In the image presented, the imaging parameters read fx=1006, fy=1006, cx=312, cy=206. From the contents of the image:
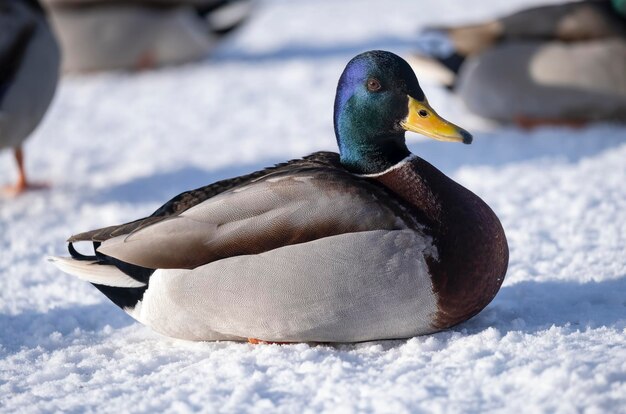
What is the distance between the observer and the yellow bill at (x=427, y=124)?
327 cm

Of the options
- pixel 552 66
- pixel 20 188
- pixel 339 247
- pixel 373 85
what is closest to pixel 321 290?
pixel 339 247

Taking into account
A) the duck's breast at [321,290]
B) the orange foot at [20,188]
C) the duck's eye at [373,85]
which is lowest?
the orange foot at [20,188]

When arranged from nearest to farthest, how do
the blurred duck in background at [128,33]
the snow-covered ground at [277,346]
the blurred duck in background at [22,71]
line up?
the snow-covered ground at [277,346], the blurred duck in background at [22,71], the blurred duck in background at [128,33]

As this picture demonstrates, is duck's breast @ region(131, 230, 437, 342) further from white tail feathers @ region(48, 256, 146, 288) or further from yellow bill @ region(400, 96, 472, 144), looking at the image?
yellow bill @ region(400, 96, 472, 144)

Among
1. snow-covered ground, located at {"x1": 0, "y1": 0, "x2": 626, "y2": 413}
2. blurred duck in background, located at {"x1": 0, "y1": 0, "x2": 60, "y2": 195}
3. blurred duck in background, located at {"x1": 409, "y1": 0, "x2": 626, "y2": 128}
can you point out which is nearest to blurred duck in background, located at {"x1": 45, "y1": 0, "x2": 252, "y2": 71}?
snow-covered ground, located at {"x1": 0, "y1": 0, "x2": 626, "y2": 413}

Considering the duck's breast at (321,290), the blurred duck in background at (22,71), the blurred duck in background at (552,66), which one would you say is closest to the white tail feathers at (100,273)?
the duck's breast at (321,290)

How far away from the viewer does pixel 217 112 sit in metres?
7.89

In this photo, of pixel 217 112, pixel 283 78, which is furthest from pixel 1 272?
pixel 283 78

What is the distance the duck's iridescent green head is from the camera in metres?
3.30

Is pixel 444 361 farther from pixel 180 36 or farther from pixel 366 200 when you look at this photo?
pixel 180 36

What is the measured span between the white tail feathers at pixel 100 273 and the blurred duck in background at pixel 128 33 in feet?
19.8

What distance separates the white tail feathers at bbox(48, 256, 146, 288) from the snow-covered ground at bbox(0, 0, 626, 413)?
0.80ft

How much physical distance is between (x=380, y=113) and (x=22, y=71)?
9.57 ft

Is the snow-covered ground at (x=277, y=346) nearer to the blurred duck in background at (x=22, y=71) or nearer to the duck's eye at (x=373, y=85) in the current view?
the blurred duck in background at (x=22, y=71)
